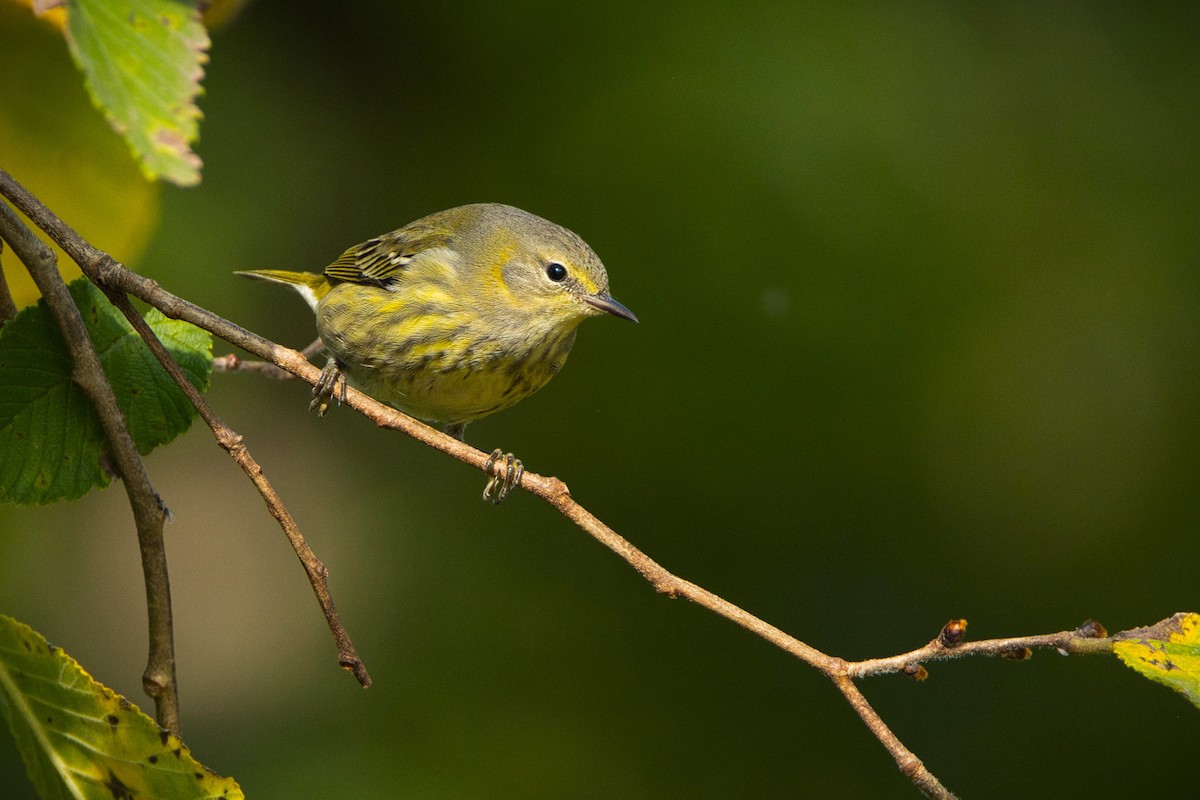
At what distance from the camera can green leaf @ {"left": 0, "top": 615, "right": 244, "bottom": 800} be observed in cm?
132

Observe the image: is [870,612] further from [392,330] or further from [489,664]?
[392,330]

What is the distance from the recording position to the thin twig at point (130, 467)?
1.43 meters

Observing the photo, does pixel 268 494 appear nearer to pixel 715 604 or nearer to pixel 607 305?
pixel 715 604

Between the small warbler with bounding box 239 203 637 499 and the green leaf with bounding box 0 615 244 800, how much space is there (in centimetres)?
145

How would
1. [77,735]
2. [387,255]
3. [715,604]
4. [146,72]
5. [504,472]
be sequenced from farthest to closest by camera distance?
[387,255]
[504,472]
[715,604]
[77,735]
[146,72]

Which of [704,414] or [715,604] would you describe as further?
[704,414]

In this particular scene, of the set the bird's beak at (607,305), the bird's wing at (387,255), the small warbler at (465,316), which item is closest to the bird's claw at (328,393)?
the small warbler at (465,316)

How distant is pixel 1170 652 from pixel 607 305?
1.92 metres

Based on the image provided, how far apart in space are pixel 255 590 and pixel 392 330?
2.71m

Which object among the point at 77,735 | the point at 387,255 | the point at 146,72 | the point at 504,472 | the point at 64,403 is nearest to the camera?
the point at 146,72

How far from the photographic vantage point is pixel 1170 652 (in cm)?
137

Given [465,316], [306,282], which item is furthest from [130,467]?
[306,282]

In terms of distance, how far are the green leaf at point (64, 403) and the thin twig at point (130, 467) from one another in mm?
54

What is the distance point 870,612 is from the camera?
395 cm
